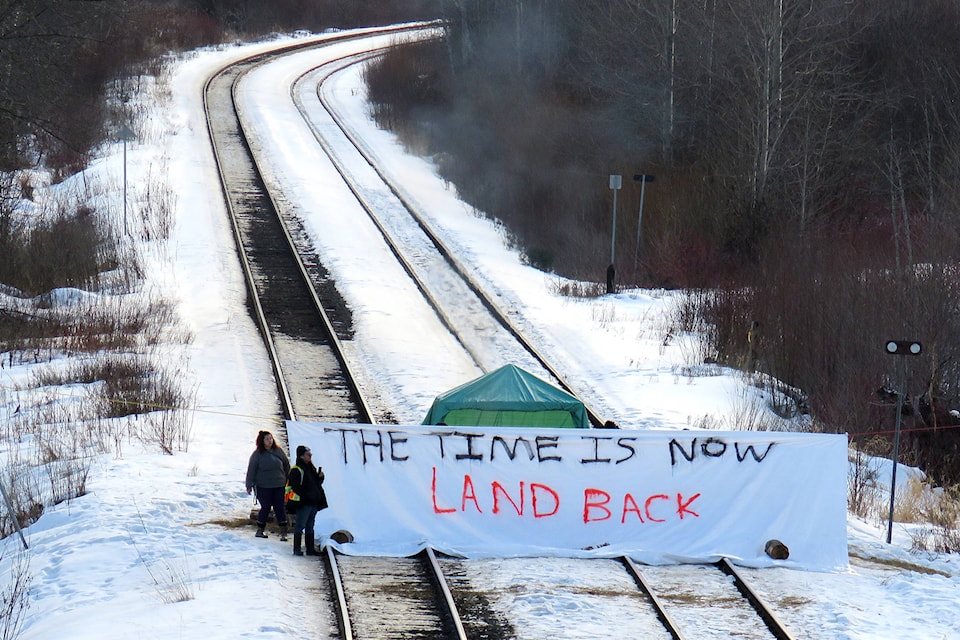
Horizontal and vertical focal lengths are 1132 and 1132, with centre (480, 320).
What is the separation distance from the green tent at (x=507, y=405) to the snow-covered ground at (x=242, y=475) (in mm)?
2636

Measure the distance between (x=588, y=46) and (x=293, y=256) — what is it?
Answer: 17.0m

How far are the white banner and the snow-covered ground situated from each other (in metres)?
0.80

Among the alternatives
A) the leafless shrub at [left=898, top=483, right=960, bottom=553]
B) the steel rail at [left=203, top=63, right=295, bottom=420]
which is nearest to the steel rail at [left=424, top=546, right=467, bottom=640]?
the steel rail at [left=203, top=63, right=295, bottom=420]

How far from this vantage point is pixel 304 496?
11797 millimetres

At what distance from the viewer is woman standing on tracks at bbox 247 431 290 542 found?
1240 cm

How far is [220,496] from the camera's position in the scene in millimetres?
13352

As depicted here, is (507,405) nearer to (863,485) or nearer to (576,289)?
(863,485)

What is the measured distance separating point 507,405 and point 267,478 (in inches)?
123

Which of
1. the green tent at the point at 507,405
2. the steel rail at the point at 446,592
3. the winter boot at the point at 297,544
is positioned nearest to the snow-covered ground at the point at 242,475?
the winter boot at the point at 297,544

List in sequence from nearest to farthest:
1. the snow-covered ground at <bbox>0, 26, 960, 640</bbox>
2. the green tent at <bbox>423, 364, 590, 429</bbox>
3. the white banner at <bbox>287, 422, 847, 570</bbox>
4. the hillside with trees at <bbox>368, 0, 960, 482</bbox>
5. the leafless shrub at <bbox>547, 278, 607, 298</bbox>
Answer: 1. the snow-covered ground at <bbox>0, 26, 960, 640</bbox>
2. the white banner at <bbox>287, 422, 847, 570</bbox>
3. the green tent at <bbox>423, 364, 590, 429</bbox>
4. the hillside with trees at <bbox>368, 0, 960, 482</bbox>
5. the leafless shrub at <bbox>547, 278, 607, 298</bbox>

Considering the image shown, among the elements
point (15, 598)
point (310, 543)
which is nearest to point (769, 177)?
point (310, 543)

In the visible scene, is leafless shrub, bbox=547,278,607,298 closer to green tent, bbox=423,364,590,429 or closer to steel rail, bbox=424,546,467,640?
green tent, bbox=423,364,590,429

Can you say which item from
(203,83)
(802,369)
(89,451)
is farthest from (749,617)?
(203,83)

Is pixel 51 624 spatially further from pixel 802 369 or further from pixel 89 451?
pixel 802 369
